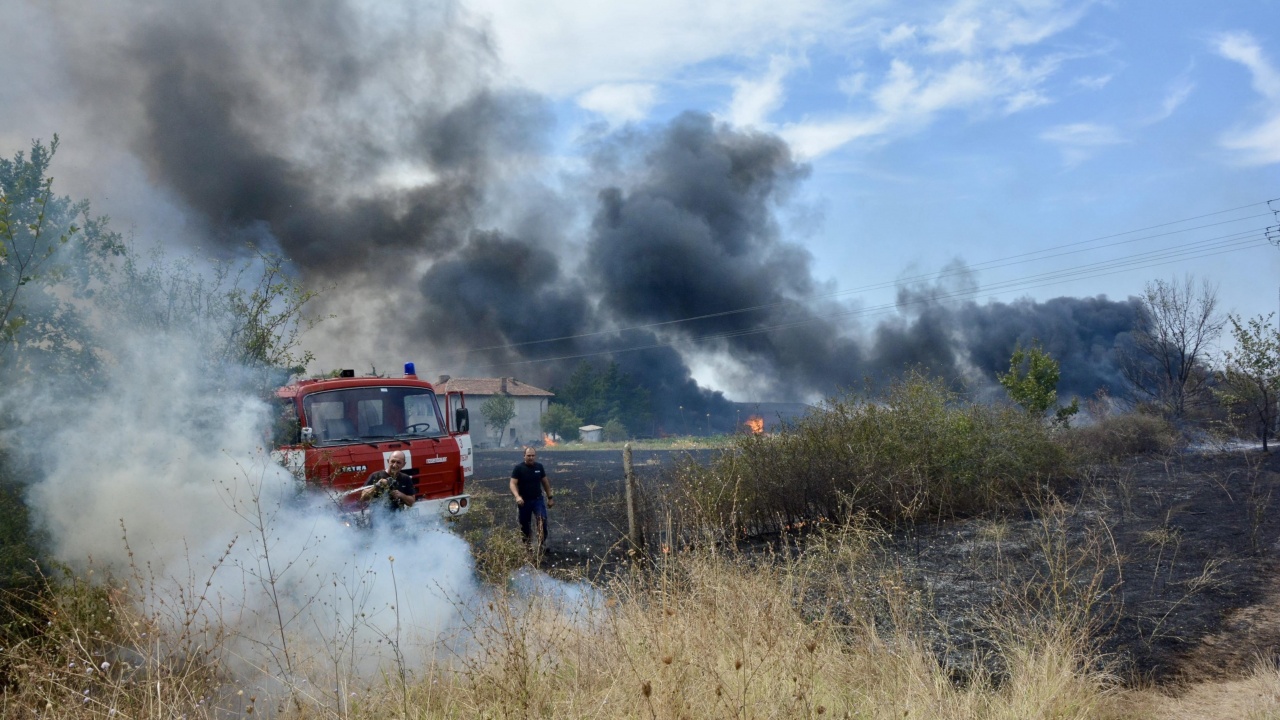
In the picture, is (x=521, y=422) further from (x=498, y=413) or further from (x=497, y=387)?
(x=498, y=413)

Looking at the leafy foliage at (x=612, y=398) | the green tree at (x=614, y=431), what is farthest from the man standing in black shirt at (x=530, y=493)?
the leafy foliage at (x=612, y=398)

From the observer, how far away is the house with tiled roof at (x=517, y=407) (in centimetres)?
5441

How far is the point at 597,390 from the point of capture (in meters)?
52.7

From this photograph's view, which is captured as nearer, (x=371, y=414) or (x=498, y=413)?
(x=371, y=414)

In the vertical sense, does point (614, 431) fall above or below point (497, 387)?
below

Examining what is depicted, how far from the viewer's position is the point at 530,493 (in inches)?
415

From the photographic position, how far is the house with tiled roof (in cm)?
5441

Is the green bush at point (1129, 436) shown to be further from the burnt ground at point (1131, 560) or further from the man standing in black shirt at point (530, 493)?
the man standing in black shirt at point (530, 493)

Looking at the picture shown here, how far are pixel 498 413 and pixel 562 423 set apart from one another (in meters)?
4.13

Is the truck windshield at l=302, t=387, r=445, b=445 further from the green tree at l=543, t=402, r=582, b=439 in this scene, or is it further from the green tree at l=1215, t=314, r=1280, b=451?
the green tree at l=543, t=402, r=582, b=439

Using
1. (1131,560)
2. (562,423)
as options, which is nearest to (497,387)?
(562,423)

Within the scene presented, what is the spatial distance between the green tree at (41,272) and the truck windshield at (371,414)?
2.55 meters

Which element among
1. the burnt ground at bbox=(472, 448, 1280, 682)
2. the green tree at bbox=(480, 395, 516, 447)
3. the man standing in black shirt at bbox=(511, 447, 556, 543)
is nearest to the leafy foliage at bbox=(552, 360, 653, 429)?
the green tree at bbox=(480, 395, 516, 447)

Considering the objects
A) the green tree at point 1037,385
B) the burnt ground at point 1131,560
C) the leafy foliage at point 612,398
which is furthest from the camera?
the leafy foliage at point 612,398
